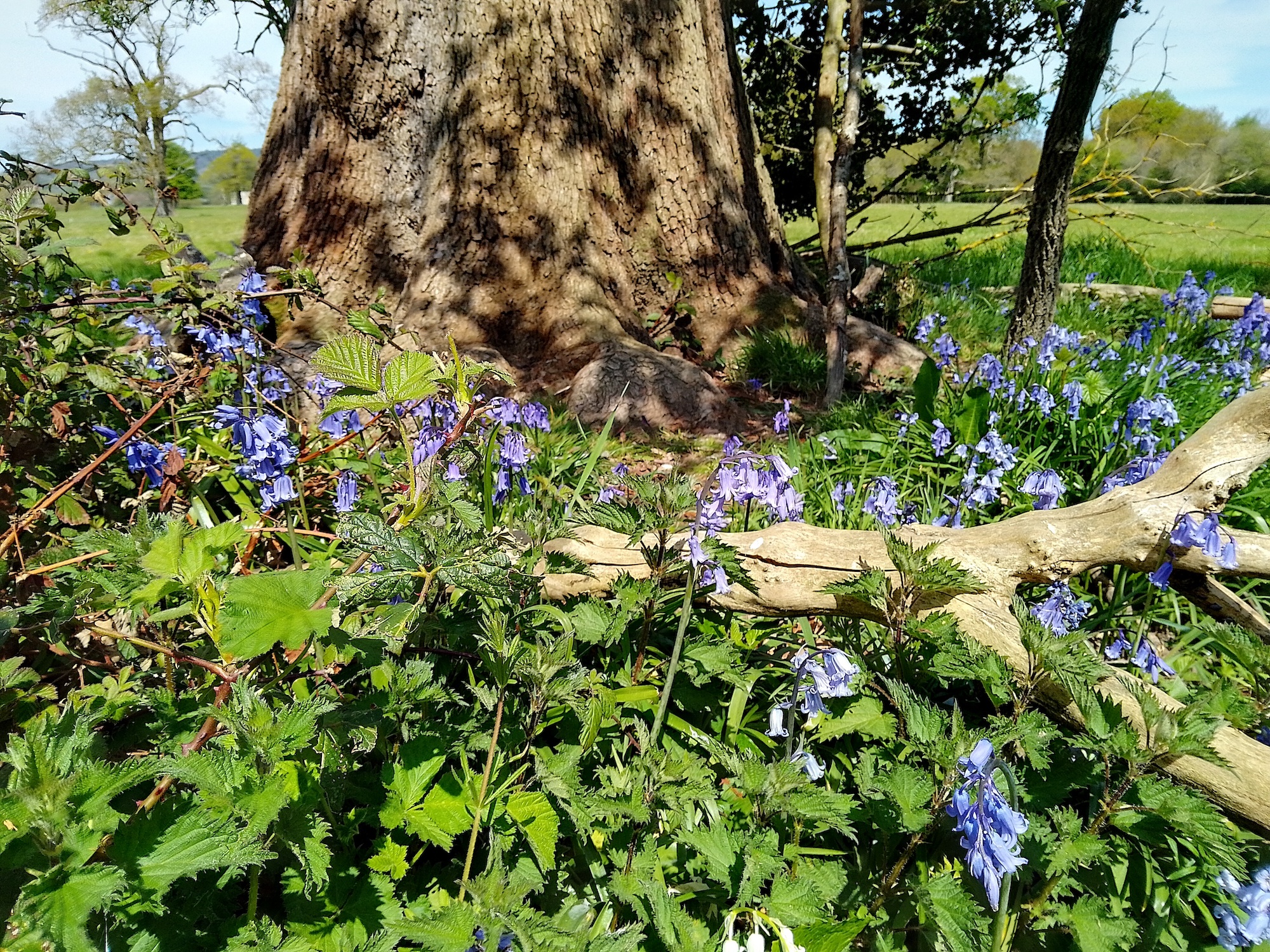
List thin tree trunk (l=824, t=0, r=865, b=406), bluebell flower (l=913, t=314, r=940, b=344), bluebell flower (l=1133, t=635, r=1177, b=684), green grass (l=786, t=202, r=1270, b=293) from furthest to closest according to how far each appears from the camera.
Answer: green grass (l=786, t=202, r=1270, b=293)
bluebell flower (l=913, t=314, r=940, b=344)
thin tree trunk (l=824, t=0, r=865, b=406)
bluebell flower (l=1133, t=635, r=1177, b=684)

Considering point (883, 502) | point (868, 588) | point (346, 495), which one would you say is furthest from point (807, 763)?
point (346, 495)

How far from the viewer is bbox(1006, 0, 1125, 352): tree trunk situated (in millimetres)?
3387

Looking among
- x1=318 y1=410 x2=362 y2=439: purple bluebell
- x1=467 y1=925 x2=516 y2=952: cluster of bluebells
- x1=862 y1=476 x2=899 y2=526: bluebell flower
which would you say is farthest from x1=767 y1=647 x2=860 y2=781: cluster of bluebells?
x1=318 y1=410 x2=362 y2=439: purple bluebell

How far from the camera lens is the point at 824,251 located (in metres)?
4.30

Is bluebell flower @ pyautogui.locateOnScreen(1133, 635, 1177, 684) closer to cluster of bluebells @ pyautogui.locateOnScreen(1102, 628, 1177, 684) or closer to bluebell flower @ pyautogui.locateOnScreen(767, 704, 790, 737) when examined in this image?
cluster of bluebells @ pyautogui.locateOnScreen(1102, 628, 1177, 684)

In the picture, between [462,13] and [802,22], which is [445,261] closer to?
[462,13]

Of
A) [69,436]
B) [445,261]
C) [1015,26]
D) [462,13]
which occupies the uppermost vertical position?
[1015,26]

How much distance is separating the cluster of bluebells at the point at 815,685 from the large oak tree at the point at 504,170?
255cm

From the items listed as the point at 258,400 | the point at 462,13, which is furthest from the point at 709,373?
the point at 258,400

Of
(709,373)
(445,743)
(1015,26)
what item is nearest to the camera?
(445,743)

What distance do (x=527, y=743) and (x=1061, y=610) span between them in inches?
61.7

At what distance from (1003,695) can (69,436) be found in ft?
8.44

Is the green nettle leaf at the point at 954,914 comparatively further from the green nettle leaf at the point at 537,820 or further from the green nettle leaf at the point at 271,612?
the green nettle leaf at the point at 271,612

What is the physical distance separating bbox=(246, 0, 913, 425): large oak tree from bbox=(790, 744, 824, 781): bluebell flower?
2.62 metres
